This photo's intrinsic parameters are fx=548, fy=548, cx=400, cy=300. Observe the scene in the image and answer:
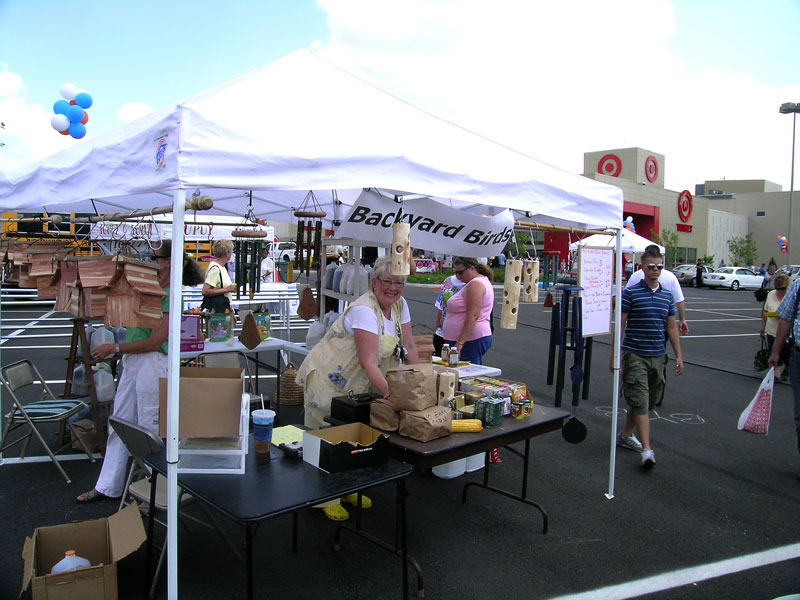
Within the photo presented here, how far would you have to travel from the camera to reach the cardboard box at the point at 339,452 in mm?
2613

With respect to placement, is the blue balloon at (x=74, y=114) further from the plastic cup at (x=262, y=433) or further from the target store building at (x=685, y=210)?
the target store building at (x=685, y=210)

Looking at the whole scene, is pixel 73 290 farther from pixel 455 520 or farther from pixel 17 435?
pixel 455 520

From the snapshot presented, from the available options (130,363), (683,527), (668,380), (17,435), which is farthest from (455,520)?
Result: (668,380)

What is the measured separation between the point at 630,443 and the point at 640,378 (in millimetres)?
857

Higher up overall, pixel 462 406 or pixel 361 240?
pixel 361 240

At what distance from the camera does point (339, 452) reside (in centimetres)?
261

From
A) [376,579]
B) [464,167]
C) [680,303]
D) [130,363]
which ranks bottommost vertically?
[376,579]

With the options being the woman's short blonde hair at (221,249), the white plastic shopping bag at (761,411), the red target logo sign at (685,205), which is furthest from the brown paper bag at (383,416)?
the red target logo sign at (685,205)

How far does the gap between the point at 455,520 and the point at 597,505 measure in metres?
1.12

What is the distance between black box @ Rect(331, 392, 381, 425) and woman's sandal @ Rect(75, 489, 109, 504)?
1.90m

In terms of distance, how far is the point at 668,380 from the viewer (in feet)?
27.5

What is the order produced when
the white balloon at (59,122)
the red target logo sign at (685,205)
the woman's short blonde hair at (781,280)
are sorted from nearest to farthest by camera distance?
the woman's short blonde hair at (781,280) → the white balloon at (59,122) → the red target logo sign at (685,205)

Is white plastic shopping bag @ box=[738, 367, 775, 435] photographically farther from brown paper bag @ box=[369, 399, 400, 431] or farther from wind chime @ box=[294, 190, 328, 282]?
wind chime @ box=[294, 190, 328, 282]

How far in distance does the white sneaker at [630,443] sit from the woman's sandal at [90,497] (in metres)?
4.44
